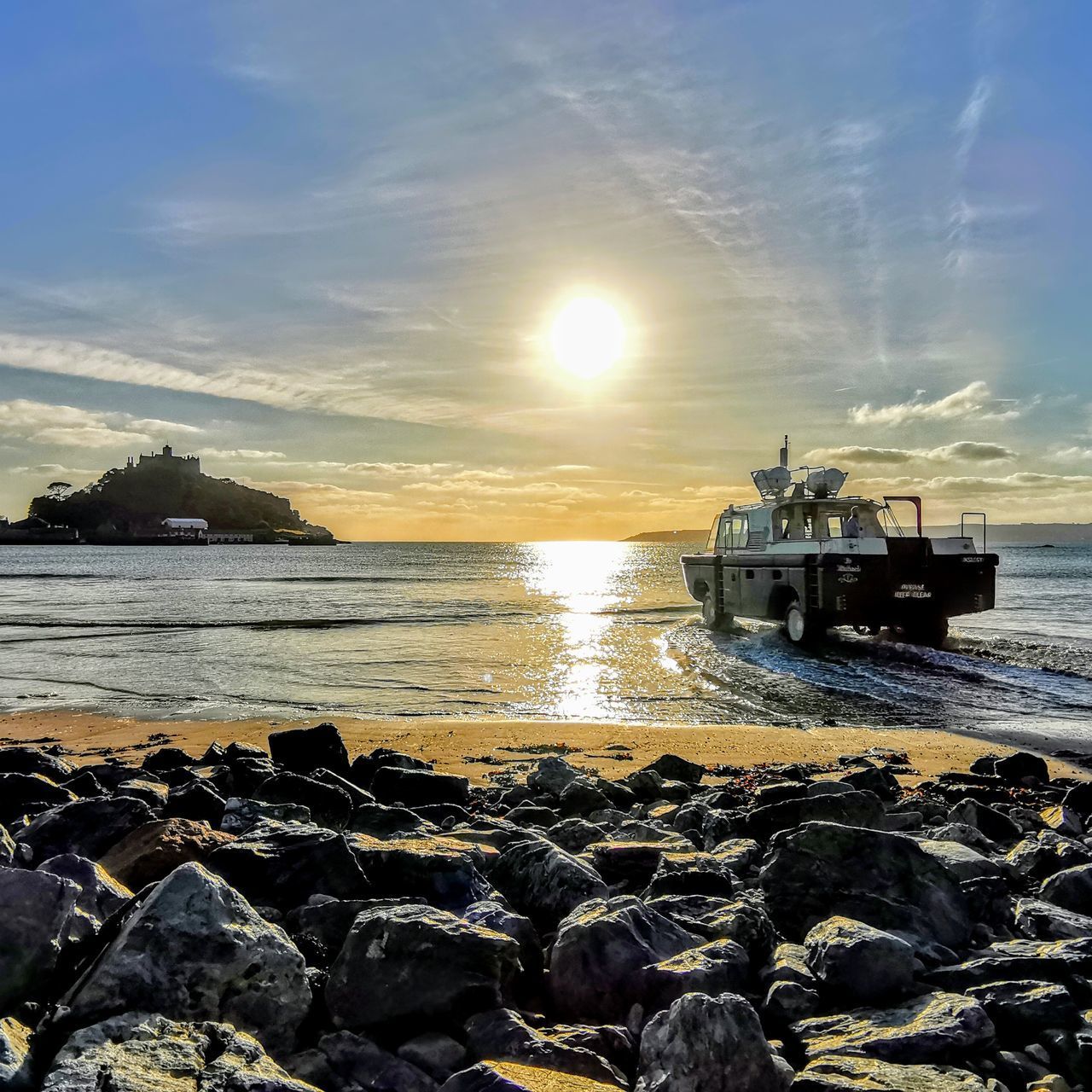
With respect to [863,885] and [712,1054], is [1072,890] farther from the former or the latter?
[712,1054]

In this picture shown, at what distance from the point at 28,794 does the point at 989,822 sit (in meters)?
6.51

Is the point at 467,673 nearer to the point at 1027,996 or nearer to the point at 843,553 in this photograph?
the point at 843,553

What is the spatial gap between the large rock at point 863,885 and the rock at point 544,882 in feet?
2.78

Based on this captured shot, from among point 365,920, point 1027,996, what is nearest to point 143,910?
point 365,920

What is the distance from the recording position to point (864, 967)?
9.78 feet

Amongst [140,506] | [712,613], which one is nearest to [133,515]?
[140,506]

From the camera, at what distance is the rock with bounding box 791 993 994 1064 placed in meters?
2.61

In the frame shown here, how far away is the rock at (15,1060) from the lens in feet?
7.14

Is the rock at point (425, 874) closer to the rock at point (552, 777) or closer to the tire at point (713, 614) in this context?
the rock at point (552, 777)

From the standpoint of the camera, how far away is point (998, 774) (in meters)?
7.79

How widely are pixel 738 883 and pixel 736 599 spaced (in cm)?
2088

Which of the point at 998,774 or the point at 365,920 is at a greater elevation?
the point at 365,920

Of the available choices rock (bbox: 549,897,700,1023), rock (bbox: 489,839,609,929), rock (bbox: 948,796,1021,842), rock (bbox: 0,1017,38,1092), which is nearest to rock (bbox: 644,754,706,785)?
rock (bbox: 948,796,1021,842)

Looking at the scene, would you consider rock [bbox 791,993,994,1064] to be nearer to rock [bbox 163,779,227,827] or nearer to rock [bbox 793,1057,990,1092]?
rock [bbox 793,1057,990,1092]
